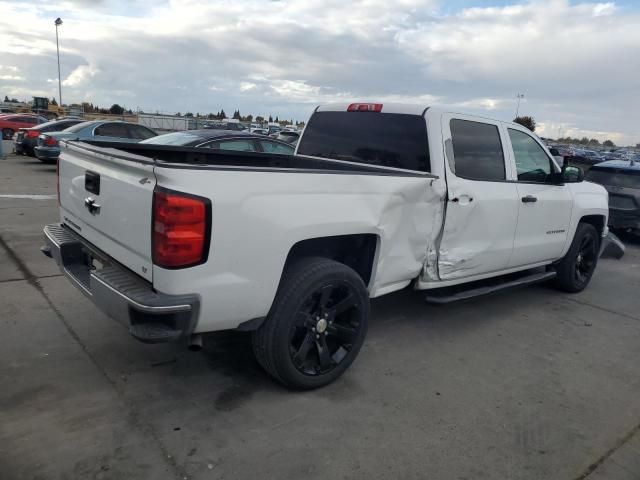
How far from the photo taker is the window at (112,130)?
1428 cm

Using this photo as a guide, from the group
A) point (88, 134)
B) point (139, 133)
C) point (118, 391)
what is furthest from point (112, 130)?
point (118, 391)

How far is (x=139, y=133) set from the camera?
15031mm

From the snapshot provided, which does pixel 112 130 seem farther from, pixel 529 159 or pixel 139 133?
pixel 529 159

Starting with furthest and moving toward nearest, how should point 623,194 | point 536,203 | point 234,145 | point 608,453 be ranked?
point 623,194 → point 234,145 → point 536,203 → point 608,453

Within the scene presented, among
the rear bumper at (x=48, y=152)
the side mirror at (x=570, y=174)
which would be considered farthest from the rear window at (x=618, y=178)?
the rear bumper at (x=48, y=152)

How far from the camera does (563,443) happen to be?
302 cm

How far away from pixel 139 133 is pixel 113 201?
13.0 metres

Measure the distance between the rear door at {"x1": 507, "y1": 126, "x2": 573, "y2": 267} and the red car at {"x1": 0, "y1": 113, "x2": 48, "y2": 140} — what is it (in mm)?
25733

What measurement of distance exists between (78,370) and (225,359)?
3.22 feet

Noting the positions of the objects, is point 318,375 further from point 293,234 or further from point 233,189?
point 233,189

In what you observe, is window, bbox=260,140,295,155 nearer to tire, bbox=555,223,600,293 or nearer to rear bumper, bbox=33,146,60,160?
tire, bbox=555,223,600,293

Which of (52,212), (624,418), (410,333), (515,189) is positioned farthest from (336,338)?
(52,212)

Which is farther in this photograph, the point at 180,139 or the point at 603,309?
the point at 180,139

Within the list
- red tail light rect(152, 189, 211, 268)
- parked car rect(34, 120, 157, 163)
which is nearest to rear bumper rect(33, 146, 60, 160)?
parked car rect(34, 120, 157, 163)
